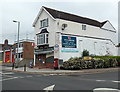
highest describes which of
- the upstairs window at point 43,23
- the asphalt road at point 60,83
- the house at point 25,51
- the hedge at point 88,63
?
the upstairs window at point 43,23

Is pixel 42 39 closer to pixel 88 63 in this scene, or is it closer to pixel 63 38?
pixel 63 38

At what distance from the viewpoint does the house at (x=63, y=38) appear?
33.0m

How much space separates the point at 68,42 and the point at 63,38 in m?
1.13

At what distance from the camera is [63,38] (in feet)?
109

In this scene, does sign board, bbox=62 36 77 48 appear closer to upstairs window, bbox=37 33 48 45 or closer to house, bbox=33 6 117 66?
house, bbox=33 6 117 66

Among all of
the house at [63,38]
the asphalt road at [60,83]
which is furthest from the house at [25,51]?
the asphalt road at [60,83]

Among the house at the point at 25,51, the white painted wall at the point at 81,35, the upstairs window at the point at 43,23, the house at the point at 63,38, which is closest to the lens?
the house at the point at 63,38

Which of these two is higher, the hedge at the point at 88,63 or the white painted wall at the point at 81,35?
the white painted wall at the point at 81,35

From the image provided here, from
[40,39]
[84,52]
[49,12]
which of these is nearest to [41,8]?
[49,12]

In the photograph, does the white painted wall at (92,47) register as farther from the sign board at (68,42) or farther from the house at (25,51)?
the house at (25,51)

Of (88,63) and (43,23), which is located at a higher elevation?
(43,23)

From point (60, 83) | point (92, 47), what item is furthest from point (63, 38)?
point (60, 83)

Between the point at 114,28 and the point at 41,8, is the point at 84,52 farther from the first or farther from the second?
the point at 114,28

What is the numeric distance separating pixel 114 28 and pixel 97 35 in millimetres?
7660
